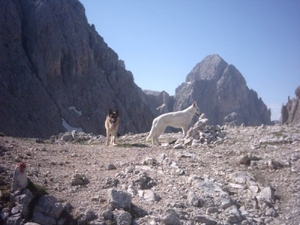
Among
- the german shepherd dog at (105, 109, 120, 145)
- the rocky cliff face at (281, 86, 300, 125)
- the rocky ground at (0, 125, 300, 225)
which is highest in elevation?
the rocky cliff face at (281, 86, 300, 125)

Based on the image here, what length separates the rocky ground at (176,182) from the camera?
830 centimetres

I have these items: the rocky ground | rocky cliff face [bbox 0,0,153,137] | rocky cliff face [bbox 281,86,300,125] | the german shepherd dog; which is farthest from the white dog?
rocky cliff face [bbox 281,86,300,125]

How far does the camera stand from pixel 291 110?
11094 centimetres

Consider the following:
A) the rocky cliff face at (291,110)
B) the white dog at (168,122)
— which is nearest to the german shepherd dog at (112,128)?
the white dog at (168,122)

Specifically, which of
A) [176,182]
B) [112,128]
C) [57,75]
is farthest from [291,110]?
[176,182]

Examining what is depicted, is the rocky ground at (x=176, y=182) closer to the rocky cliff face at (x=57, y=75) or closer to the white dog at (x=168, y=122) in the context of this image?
the white dog at (x=168, y=122)

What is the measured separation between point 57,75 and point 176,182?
9864 centimetres

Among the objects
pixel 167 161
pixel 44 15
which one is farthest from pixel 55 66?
pixel 167 161

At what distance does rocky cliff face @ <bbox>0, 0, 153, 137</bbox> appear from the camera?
84.9 m

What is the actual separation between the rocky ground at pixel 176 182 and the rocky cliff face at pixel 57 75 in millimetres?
67855

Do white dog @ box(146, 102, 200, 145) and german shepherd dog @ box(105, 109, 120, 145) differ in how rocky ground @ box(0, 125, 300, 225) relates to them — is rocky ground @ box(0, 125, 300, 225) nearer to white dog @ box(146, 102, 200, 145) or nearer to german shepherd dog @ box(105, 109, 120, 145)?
white dog @ box(146, 102, 200, 145)

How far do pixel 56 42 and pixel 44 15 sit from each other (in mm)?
9715

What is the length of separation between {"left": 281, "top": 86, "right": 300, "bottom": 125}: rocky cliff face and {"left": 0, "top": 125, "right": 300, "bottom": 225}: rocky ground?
10330cm

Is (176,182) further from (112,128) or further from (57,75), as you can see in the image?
(57,75)
